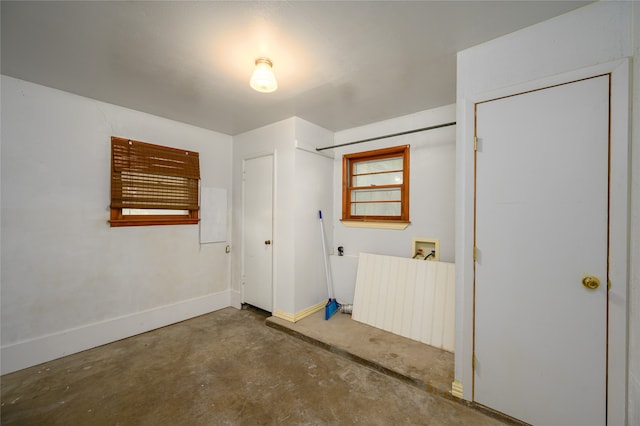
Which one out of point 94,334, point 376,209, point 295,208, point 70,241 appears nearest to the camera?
point 70,241

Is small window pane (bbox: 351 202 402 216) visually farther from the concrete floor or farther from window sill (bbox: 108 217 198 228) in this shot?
window sill (bbox: 108 217 198 228)

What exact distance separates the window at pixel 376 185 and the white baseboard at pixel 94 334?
2.66 metres

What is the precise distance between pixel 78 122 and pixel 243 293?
2.95 meters

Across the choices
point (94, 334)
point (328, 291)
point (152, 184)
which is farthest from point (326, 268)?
point (94, 334)

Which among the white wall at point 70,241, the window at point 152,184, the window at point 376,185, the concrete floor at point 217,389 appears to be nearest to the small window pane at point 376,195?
the window at point 376,185

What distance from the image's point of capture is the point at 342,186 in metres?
3.80

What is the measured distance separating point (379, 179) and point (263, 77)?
2.17m

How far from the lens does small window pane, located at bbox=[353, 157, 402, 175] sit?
133 inches

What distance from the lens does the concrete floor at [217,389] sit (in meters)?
1.79

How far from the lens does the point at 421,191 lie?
310cm

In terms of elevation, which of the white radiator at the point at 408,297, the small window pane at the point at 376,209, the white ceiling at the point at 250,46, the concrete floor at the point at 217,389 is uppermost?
the white ceiling at the point at 250,46

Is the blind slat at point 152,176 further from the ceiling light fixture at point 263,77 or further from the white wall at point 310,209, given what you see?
the ceiling light fixture at point 263,77

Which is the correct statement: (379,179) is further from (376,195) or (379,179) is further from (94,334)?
(94,334)

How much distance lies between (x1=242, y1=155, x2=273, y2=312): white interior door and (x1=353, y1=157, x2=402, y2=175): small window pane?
4.37 ft
